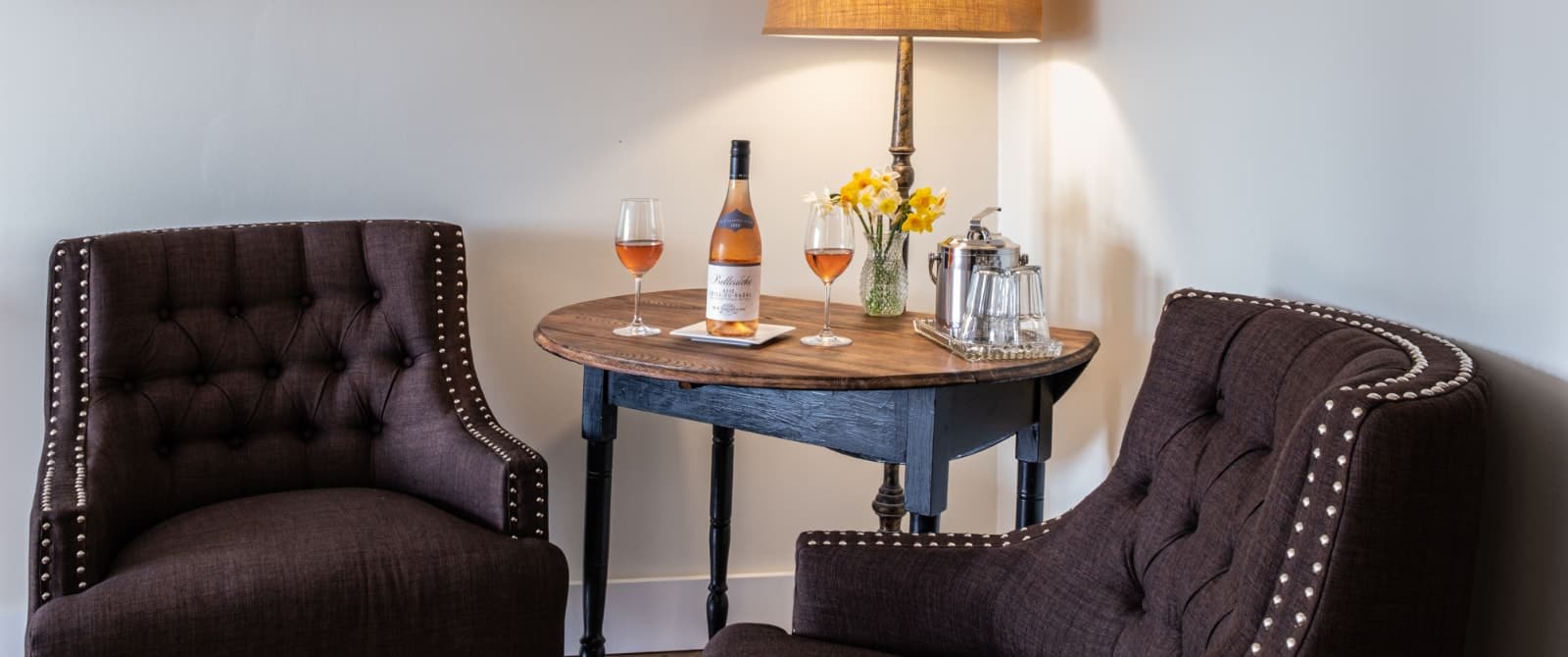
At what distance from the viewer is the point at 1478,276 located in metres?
1.30

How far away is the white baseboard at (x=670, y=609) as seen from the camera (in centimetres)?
267

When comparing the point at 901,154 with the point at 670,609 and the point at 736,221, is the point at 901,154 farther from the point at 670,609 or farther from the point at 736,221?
the point at 670,609

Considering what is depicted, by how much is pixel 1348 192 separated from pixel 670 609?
64.5 inches

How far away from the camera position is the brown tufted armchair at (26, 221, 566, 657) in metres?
1.71

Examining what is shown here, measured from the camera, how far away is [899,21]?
2.10 metres

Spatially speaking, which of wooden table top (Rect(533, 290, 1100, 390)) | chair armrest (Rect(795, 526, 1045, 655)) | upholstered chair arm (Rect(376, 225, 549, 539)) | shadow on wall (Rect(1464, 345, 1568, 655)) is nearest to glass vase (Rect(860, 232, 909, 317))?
wooden table top (Rect(533, 290, 1100, 390))

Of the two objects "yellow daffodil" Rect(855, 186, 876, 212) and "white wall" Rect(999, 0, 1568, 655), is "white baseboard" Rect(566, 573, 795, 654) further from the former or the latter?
"yellow daffodil" Rect(855, 186, 876, 212)

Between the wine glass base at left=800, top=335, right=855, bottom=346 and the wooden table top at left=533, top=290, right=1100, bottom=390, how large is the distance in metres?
0.02

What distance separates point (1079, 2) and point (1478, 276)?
1.15m

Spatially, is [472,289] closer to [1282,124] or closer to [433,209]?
[433,209]

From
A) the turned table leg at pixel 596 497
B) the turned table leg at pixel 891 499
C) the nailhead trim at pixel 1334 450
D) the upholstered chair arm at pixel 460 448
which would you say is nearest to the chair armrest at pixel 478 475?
the upholstered chair arm at pixel 460 448

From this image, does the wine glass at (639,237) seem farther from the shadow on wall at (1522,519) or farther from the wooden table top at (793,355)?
the shadow on wall at (1522,519)

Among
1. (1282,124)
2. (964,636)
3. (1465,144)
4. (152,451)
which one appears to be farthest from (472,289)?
(1465,144)

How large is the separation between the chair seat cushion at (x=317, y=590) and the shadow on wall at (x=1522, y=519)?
46.3 inches
